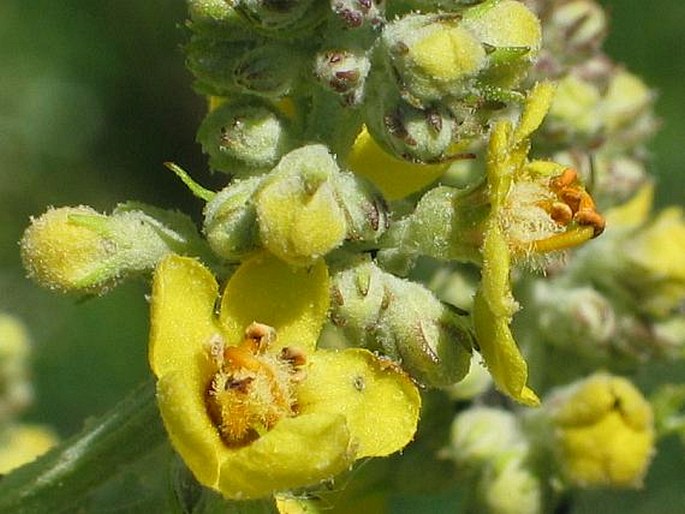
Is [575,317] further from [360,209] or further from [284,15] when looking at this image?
[284,15]

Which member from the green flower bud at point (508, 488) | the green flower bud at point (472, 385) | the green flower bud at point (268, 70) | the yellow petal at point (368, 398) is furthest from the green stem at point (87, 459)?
the green flower bud at point (508, 488)

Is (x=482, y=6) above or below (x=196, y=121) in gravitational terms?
above

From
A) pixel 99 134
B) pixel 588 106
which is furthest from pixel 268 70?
pixel 99 134

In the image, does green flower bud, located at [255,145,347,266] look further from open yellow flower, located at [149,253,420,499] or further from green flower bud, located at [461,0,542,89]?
green flower bud, located at [461,0,542,89]

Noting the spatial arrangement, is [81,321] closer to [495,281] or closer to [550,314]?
[550,314]

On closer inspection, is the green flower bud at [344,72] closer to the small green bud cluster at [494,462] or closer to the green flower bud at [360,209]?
the green flower bud at [360,209]

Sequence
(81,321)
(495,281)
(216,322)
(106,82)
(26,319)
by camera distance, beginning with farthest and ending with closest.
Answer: (106,82)
(81,321)
(26,319)
(216,322)
(495,281)

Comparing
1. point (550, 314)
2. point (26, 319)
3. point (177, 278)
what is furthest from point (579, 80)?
point (26, 319)
